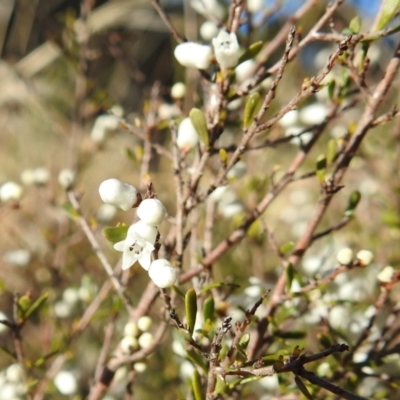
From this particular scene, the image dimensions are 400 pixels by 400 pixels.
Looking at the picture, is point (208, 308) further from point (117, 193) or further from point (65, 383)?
point (65, 383)

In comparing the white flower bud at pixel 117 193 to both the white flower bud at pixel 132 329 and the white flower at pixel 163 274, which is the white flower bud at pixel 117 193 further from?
the white flower bud at pixel 132 329

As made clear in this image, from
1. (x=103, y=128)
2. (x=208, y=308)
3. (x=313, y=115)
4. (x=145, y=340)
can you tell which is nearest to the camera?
(x=208, y=308)

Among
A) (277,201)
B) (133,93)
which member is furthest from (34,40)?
(277,201)

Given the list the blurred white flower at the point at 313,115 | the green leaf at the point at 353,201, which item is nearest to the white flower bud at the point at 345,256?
the green leaf at the point at 353,201

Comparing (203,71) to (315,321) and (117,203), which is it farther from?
(315,321)

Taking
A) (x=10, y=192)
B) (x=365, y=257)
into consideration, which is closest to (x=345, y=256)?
(x=365, y=257)
